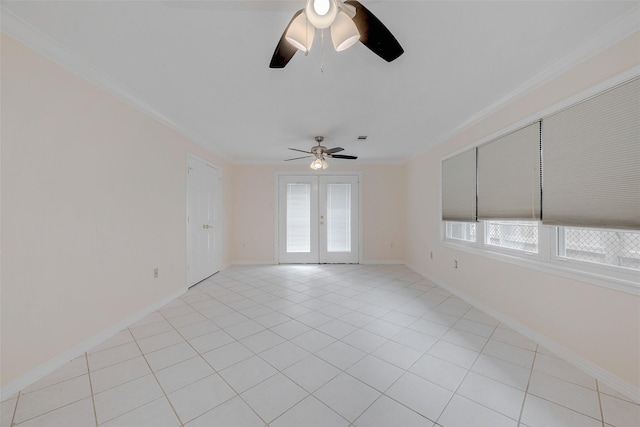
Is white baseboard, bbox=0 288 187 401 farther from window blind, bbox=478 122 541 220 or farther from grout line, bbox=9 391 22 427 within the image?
window blind, bbox=478 122 541 220

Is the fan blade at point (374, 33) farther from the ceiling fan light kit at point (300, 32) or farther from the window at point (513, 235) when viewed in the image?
the window at point (513, 235)

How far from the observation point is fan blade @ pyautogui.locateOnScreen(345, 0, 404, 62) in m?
1.13

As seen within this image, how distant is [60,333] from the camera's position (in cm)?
185

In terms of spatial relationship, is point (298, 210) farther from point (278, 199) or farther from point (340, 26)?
point (340, 26)

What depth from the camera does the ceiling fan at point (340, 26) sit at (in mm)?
1054

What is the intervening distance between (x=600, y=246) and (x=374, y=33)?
2331 mm

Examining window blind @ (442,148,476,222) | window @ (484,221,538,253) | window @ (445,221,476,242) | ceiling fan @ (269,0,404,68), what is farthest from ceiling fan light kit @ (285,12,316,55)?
window @ (445,221,476,242)

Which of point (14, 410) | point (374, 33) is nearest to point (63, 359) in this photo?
point (14, 410)

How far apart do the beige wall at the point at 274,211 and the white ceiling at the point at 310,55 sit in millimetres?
2427

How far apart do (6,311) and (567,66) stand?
178 inches

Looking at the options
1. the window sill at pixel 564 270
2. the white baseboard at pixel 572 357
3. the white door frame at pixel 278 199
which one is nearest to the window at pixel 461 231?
the window sill at pixel 564 270

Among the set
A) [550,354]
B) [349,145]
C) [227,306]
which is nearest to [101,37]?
[227,306]

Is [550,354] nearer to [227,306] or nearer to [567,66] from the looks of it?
[567,66]

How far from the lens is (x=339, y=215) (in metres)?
5.62
